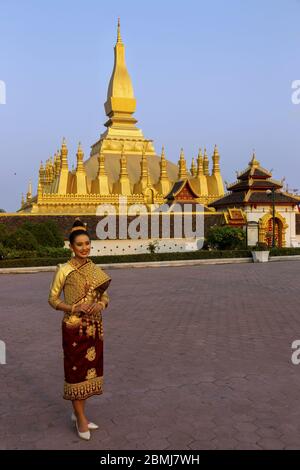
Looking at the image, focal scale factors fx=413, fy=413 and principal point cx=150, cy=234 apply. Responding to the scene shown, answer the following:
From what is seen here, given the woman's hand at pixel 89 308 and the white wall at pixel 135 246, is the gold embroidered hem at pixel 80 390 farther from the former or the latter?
the white wall at pixel 135 246

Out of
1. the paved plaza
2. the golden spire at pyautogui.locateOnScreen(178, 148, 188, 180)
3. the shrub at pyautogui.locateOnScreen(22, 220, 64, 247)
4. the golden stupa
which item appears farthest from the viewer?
the golden spire at pyautogui.locateOnScreen(178, 148, 188, 180)

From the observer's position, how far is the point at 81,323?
13.0ft

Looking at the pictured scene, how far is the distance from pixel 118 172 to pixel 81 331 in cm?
4422

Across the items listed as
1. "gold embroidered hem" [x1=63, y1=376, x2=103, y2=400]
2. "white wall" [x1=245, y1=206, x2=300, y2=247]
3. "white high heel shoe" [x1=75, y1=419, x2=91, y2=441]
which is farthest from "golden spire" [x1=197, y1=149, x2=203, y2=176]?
"white high heel shoe" [x1=75, y1=419, x2=91, y2=441]

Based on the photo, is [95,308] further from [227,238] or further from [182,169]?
[182,169]

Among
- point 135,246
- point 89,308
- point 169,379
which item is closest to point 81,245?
point 89,308

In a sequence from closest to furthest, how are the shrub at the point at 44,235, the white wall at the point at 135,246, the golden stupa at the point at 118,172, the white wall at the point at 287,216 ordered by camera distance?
the shrub at the point at 44,235 → the white wall at the point at 135,246 → the white wall at the point at 287,216 → the golden stupa at the point at 118,172

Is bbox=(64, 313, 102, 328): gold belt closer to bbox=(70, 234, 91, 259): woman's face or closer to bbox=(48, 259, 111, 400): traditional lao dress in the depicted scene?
bbox=(48, 259, 111, 400): traditional lao dress

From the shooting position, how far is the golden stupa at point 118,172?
125ft

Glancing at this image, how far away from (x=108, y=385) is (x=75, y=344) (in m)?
1.74

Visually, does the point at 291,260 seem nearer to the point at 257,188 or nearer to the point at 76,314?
the point at 257,188

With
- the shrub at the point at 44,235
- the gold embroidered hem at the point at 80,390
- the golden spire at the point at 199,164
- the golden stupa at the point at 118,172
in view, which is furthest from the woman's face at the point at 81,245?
the golden spire at the point at 199,164

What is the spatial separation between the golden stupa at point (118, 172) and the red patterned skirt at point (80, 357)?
3230 centimetres

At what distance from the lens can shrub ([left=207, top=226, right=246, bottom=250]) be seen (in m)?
28.9
